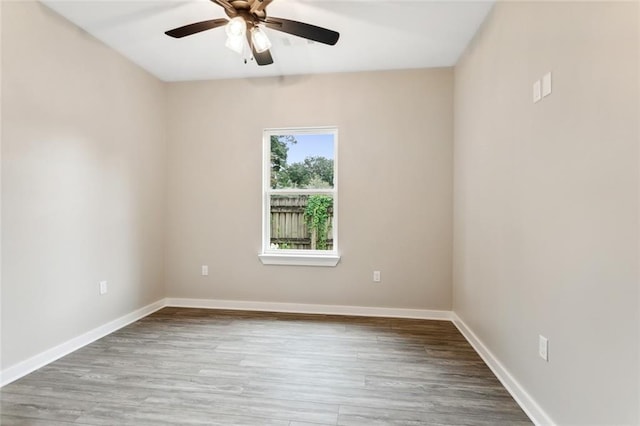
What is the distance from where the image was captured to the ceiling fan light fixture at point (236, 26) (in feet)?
6.44

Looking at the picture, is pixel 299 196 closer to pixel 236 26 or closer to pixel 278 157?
pixel 278 157

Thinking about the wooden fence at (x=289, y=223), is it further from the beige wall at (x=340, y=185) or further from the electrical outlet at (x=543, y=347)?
the electrical outlet at (x=543, y=347)

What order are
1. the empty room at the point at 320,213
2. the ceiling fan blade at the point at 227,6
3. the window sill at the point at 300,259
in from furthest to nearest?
the window sill at the point at 300,259, the ceiling fan blade at the point at 227,6, the empty room at the point at 320,213

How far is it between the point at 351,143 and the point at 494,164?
5.08 feet

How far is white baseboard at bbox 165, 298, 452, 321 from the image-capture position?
340 centimetres

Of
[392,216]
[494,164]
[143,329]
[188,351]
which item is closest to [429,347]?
[392,216]

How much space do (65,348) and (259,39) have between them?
279 centimetres

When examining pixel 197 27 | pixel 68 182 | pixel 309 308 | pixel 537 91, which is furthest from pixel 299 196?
pixel 537 91

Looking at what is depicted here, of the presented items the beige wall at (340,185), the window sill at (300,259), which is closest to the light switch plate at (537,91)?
the beige wall at (340,185)

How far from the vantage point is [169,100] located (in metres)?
3.78

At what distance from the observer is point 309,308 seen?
3.57 meters

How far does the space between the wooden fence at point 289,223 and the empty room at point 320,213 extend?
0.09 ft

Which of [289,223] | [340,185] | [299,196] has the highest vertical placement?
[340,185]

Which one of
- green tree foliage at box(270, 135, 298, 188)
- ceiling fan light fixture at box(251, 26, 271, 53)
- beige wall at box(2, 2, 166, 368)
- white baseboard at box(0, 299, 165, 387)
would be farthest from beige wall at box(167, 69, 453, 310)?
ceiling fan light fixture at box(251, 26, 271, 53)
